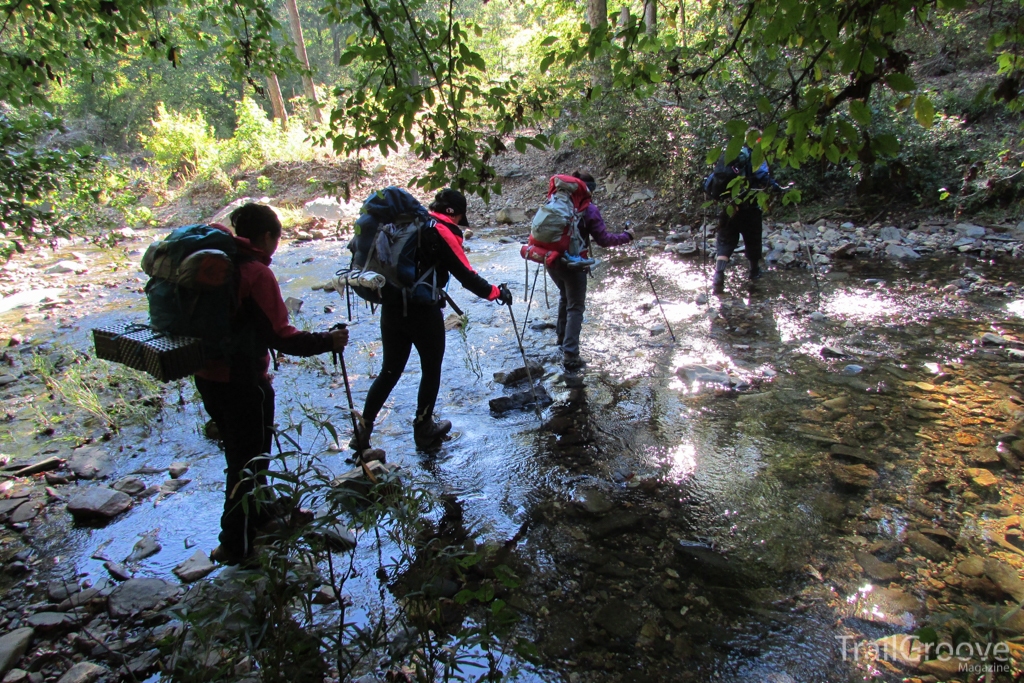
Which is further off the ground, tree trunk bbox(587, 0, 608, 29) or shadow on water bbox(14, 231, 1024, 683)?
tree trunk bbox(587, 0, 608, 29)

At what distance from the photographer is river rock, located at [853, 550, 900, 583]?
128 inches

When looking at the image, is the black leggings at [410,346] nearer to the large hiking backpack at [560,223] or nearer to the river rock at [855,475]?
the large hiking backpack at [560,223]

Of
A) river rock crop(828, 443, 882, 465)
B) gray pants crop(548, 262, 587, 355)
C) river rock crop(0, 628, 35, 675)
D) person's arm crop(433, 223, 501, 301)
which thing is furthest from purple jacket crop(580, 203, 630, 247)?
river rock crop(0, 628, 35, 675)

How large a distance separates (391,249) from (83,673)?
10.2 feet

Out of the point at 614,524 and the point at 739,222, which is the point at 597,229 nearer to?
the point at 739,222

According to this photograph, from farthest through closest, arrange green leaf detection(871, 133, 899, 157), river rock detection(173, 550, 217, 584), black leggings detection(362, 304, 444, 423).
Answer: black leggings detection(362, 304, 444, 423), river rock detection(173, 550, 217, 584), green leaf detection(871, 133, 899, 157)

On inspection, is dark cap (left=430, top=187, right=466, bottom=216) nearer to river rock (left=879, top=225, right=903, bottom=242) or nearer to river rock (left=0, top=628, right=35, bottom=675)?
river rock (left=0, top=628, right=35, bottom=675)

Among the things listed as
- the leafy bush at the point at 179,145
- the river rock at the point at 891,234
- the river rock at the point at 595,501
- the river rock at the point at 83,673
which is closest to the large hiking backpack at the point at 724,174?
the river rock at the point at 891,234

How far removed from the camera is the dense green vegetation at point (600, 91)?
2.54 meters

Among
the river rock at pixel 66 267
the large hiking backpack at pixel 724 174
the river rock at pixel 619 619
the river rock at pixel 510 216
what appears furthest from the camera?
the river rock at pixel 510 216

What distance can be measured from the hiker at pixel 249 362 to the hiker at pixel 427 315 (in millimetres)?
963

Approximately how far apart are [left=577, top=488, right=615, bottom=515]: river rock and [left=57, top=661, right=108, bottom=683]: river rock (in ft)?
9.72

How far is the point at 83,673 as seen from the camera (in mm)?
2803

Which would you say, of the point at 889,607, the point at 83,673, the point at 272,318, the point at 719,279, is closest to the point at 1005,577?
the point at 889,607
